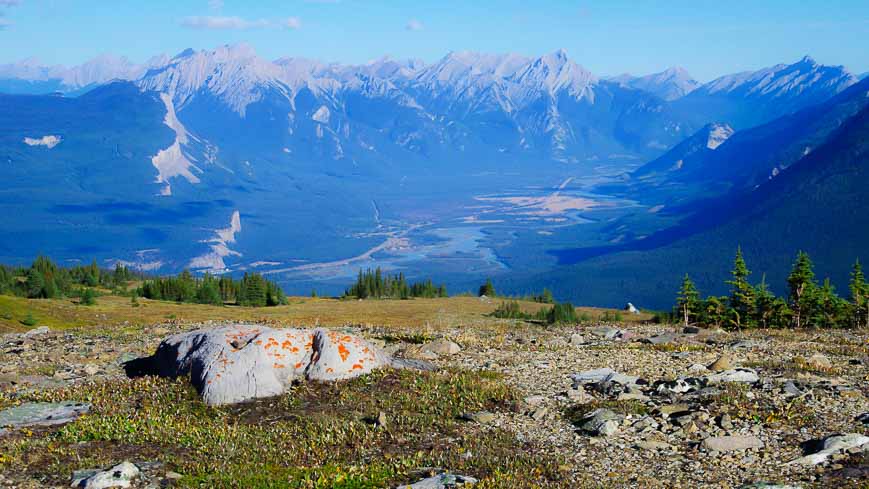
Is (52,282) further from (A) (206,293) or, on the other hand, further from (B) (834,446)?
(B) (834,446)

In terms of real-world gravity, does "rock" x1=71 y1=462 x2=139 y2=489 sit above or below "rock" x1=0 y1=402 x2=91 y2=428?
below

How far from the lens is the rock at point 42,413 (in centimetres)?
1997

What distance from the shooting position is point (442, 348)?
29359mm

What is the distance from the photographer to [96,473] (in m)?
16.1

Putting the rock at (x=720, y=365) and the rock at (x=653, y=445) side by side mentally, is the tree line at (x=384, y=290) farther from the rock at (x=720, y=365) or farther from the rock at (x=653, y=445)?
the rock at (x=653, y=445)

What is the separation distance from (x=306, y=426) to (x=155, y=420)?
4.03 meters

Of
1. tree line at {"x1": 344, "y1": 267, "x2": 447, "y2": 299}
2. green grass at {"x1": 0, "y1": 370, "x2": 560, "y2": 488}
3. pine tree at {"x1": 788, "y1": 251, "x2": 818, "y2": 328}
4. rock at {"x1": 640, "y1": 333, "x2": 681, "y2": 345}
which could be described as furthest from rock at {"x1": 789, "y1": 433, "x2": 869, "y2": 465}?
tree line at {"x1": 344, "y1": 267, "x2": 447, "y2": 299}

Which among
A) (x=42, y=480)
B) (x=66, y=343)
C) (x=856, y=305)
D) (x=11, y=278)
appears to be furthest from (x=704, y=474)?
(x=11, y=278)

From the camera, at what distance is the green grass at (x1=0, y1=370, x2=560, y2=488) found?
16.5 meters

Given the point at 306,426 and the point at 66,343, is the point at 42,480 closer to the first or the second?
the point at 306,426

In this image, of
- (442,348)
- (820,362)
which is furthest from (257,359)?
(820,362)

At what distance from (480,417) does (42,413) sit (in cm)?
1198

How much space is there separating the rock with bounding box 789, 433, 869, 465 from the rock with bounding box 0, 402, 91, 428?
18.1 meters

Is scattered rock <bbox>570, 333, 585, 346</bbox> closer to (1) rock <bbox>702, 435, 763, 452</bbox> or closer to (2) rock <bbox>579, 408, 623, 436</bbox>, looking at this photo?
(2) rock <bbox>579, 408, 623, 436</bbox>
